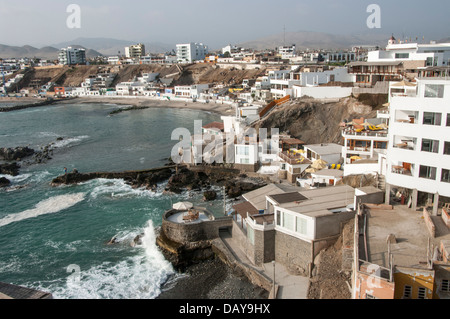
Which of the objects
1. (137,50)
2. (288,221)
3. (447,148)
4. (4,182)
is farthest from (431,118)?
(137,50)

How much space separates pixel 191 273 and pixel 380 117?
1657cm

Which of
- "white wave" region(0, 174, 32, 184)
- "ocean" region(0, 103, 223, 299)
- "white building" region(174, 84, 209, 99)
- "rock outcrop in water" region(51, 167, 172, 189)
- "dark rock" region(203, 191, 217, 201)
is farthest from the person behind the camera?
"white building" region(174, 84, 209, 99)

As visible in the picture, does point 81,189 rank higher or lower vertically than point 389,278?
lower

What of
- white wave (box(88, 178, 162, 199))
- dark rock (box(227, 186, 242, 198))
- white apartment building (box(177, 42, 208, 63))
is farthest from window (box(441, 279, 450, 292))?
white apartment building (box(177, 42, 208, 63))

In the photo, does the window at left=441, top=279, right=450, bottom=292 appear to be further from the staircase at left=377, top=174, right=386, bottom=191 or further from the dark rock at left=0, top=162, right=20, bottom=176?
the dark rock at left=0, top=162, right=20, bottom=176

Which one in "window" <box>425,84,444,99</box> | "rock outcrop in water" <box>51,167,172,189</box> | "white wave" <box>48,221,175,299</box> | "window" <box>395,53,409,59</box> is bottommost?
"white wave" <box>48,221,175,299</box>

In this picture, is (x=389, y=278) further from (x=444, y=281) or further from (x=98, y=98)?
(x=98, y=98)

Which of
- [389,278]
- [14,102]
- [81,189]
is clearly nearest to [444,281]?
[389,278]

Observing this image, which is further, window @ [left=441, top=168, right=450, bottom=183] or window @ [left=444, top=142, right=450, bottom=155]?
window @ [left=441, top=168, right=450, bottom=183]

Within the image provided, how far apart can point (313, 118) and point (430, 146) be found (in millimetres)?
21665

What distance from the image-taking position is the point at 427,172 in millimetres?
12359

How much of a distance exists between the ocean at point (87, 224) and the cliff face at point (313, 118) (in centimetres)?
1073

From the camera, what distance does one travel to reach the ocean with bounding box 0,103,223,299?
14.1 meters

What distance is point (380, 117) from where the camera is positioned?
24000 millimetres
